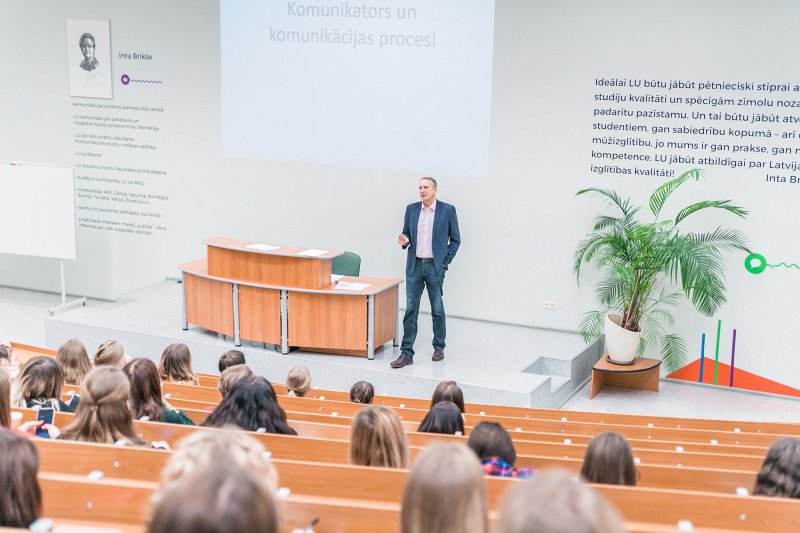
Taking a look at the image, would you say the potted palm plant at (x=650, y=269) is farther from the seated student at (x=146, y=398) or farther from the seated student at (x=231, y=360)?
the seated student at (x=146, y=398)

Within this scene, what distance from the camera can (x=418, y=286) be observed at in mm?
8180

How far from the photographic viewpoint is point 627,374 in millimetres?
8539

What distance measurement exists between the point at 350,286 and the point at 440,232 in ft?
3.17

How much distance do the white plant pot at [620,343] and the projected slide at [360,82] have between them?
214 cm

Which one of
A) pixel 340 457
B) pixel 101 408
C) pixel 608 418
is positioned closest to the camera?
pixel 101 408

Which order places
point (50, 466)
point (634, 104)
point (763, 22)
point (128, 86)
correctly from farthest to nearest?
point (128, 86)
point (634, 104)
point (763, 22)
point (50, 466)

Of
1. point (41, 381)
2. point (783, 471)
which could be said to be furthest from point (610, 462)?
point (41, 381)

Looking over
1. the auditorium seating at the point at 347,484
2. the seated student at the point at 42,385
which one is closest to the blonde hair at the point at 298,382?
the auditorium seating at the point at 347,484

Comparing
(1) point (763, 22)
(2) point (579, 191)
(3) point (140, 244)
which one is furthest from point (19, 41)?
(1) point (763, 22)

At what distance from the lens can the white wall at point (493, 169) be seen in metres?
8.25

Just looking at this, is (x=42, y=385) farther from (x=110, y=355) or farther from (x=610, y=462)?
(x=610, y=462)

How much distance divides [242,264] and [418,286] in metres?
1.66

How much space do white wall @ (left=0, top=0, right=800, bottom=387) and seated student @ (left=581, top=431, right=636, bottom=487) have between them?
18.3 ft

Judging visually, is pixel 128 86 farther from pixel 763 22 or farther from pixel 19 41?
pixel 763 22
